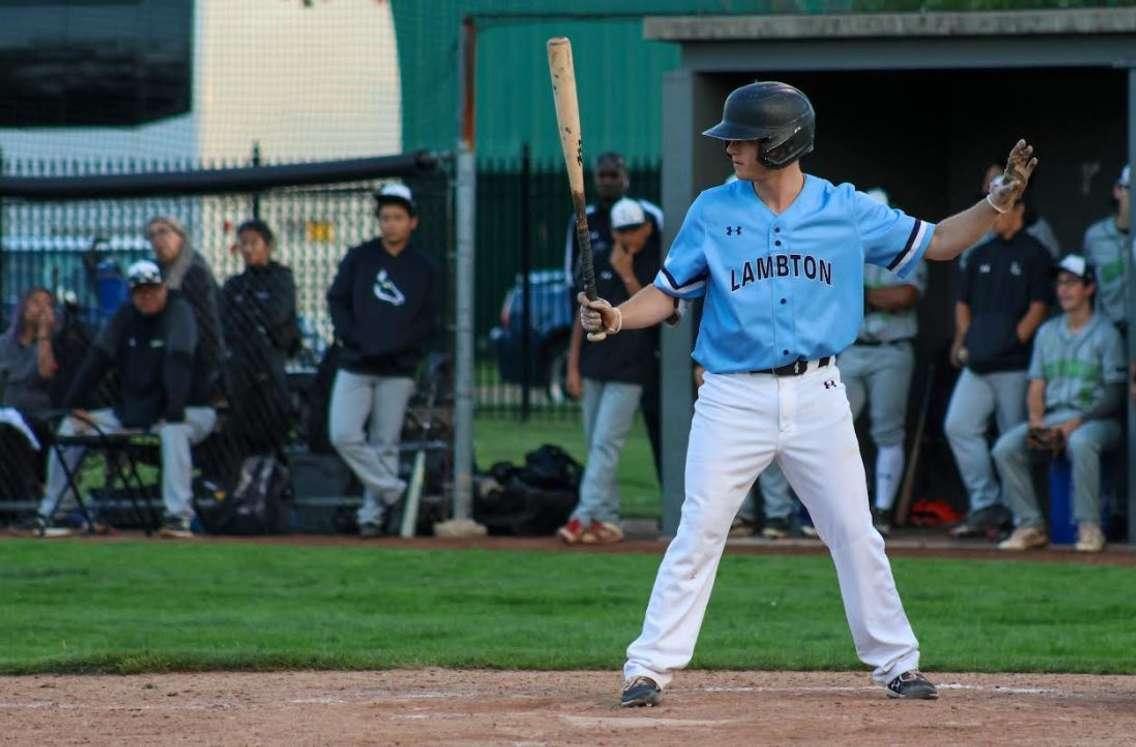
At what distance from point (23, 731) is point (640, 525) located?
6.99 m

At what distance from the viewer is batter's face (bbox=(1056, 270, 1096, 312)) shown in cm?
1113

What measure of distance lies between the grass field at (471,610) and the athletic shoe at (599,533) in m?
0.54

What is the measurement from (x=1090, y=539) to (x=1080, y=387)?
80cm

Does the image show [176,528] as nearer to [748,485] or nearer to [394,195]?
[394,195]

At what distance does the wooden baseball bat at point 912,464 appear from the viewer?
1268 cm

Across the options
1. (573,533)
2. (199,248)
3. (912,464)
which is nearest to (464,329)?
(573,533)

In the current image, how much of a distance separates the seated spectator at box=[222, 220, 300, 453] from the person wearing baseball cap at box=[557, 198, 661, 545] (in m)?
1.99

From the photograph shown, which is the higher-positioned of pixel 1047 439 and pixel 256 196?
pixel 256 196

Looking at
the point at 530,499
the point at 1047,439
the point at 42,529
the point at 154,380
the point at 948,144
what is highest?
the point at 948,144

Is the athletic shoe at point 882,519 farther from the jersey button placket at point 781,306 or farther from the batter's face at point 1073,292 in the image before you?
the jersey button placket at point 781,306

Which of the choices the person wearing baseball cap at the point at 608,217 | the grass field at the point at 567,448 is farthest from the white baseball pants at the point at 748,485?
the grass field at the point at 567,448

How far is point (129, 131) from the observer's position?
1485 centimetres

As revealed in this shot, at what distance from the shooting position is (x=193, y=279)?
1277cm

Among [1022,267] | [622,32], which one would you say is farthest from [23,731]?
[622,32]
